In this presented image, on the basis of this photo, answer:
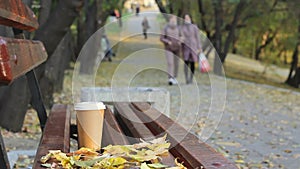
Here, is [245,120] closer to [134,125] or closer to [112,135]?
[134,125]

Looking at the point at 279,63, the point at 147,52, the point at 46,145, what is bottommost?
the point at 279,63

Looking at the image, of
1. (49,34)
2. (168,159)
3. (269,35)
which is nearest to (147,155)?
(168,159)

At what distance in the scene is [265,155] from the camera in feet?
22.3

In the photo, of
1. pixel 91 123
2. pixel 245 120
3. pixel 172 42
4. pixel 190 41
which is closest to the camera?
pixel 91 123

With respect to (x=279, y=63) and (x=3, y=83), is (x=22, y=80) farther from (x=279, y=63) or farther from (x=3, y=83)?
(x=279, y=63)

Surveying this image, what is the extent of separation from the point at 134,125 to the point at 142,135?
1.27 feet

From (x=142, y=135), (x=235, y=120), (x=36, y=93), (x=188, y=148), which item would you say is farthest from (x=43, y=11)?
(x=188, y=148)

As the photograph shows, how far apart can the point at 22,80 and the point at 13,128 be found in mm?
664

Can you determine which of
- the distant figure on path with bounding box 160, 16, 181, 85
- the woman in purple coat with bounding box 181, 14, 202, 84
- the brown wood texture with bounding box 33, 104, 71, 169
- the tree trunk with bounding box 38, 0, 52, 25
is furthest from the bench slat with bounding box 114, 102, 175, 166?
the woman in purple coat with bounding box 181, 14, 202, 84

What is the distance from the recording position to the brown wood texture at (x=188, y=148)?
7.39 ft

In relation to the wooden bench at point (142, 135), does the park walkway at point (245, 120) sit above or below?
below

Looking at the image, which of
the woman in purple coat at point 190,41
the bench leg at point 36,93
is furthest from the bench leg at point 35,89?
the woman in purple coat at point 190,41

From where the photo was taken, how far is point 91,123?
3.12m

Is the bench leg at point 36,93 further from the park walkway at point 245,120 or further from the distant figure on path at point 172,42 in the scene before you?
the distant figure on path at point 172,42
